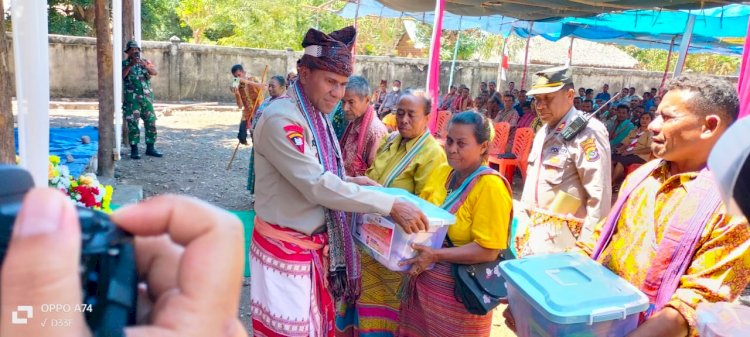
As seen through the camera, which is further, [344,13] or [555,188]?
[344,13]

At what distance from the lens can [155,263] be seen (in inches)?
23.0

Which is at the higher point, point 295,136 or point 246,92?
point 295,136

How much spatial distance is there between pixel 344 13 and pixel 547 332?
35.3 feet

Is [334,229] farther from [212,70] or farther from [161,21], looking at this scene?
[161,21]

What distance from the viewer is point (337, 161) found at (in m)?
2.45

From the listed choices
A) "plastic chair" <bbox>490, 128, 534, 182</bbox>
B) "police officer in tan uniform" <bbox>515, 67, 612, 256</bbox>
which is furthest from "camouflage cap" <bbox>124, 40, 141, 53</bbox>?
"police officer in tan uniform" <bbox>515, 67, 612, 256</bbox>

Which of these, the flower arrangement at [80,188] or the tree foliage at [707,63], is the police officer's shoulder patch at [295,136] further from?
the tree foliage at [707,63]

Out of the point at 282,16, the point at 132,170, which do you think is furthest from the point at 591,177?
the point at 282,16

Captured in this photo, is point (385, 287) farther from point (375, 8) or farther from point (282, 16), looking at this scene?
point (282, 16)

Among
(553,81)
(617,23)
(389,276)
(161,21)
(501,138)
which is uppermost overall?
(617,23)

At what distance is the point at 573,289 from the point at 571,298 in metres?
0.06

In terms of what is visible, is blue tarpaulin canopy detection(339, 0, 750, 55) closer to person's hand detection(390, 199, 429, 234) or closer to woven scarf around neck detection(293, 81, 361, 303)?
woven scarf around neck detection(293, 81, 361, 303)

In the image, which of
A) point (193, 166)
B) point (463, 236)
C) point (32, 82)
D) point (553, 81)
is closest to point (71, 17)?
point (193, 166)

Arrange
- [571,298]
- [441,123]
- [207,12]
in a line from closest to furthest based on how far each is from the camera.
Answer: [571,298], [441,123], [207,12]
